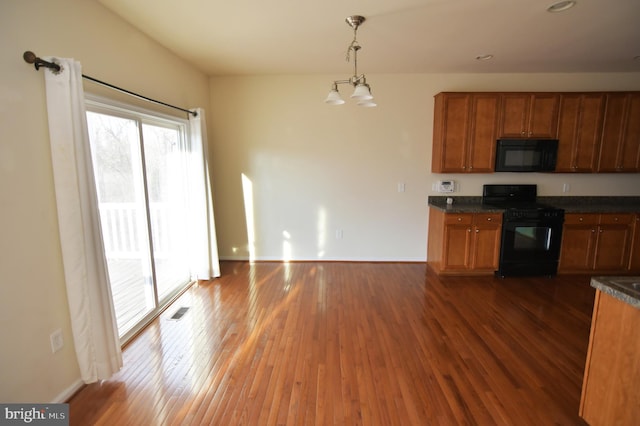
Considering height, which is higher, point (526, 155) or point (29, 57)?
point (29, 57)

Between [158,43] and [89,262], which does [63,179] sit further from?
[158,43]

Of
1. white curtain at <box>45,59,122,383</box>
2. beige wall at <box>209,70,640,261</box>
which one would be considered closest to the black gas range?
beige wall at <box>209,70,640,261</box>

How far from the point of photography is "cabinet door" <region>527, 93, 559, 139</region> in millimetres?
3918

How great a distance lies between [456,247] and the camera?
156 inches

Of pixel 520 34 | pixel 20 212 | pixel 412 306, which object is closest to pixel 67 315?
pixel 20 212

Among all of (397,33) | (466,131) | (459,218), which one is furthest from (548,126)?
(397,33)

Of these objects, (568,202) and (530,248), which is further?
(568,202)

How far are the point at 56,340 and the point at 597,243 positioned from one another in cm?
590

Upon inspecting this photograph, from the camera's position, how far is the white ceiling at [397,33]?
232 centimetres

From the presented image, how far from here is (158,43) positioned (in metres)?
3.01

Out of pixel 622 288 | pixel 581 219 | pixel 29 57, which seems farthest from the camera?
pixel 581 219

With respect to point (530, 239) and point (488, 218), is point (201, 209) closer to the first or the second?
point (488, 218)

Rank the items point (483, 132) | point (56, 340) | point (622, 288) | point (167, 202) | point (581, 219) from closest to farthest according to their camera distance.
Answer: point (622, 288), point (56, 340), point (167, 202), point (581, 219), point (483, 132)

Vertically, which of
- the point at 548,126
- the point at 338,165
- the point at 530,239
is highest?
Answer: the point at 548,126
